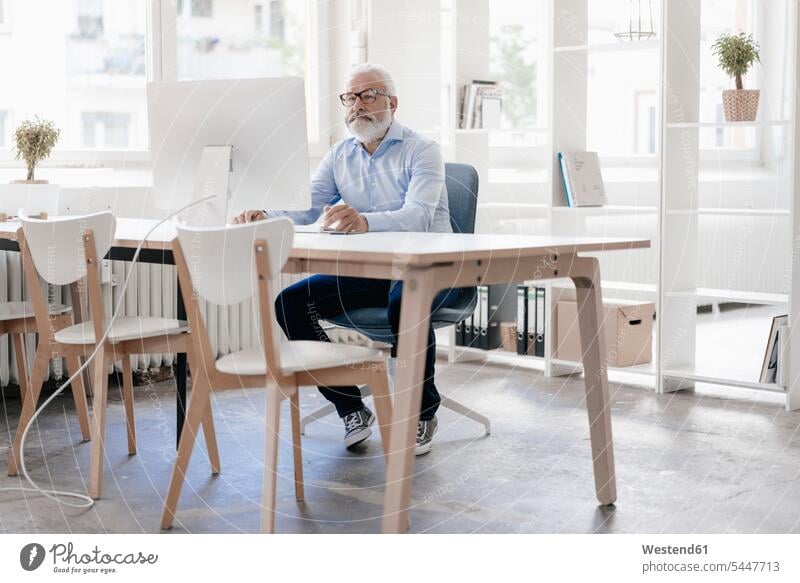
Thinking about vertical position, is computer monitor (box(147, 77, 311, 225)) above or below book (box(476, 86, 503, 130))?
below

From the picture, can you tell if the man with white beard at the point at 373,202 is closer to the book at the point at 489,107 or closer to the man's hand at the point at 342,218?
the man's hand at the point at 342,218

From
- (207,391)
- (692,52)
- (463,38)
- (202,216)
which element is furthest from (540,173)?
(207,391)

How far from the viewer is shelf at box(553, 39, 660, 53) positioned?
4043 millimetres

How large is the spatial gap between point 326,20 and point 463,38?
0.79 m

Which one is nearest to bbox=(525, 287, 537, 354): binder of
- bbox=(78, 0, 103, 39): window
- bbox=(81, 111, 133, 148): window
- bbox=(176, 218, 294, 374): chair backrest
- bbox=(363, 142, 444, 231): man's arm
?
bbox=(363, 142, 444, 231): man's arm

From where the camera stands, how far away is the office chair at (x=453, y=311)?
321 centimetres

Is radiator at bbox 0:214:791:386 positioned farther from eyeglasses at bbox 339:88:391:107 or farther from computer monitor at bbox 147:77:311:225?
computer monitor at bbox 147:77:311:225

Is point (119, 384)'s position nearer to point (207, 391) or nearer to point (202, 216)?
point (202, 216)

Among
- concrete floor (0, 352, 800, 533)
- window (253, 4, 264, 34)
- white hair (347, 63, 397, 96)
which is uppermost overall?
window (253, 4, 264, 34)

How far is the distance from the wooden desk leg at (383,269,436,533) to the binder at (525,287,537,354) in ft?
7.92

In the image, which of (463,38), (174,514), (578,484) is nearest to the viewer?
(174,514)

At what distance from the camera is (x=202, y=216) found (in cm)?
302

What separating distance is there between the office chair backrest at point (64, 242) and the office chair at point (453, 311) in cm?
77
